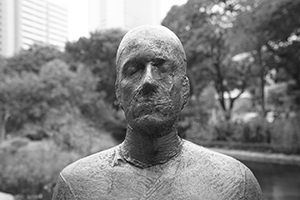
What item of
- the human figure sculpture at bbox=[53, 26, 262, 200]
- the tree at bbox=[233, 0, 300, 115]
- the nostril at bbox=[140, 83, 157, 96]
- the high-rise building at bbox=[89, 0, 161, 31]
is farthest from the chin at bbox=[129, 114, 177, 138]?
the high-rise building at bbox=[89, 0, 161, 31]

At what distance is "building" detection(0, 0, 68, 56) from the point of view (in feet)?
71.5

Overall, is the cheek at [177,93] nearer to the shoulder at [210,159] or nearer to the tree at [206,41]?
the shoulder at [210,159]

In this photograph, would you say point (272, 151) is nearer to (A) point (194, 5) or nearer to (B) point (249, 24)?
(B) point (249, 24)

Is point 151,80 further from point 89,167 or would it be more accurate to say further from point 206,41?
point 206,41

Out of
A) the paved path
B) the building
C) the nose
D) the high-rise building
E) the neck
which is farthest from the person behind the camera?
the building

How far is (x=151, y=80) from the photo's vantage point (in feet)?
4.71

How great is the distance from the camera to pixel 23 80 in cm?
1383

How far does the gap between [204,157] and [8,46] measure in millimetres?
25653

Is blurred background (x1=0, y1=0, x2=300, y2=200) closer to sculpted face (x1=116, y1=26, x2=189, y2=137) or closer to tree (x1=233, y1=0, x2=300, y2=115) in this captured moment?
tree (x1=233, y1=0, x2=300, y2=115)

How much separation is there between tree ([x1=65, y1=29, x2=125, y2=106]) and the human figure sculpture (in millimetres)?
18620

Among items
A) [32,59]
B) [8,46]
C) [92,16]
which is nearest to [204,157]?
[92,16]

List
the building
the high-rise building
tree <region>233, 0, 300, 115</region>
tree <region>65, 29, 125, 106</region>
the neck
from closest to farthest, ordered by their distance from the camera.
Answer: the neck, tree <region>233, 0, 300, 115</region>, the high-rise building, tree <region>65, 29, 125, 106</region>, the building

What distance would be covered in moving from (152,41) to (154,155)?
0.62 metres

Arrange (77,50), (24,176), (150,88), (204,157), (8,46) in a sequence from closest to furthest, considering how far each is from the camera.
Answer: (150,88), (204,157), (24,176), (77,50), (8,46)
